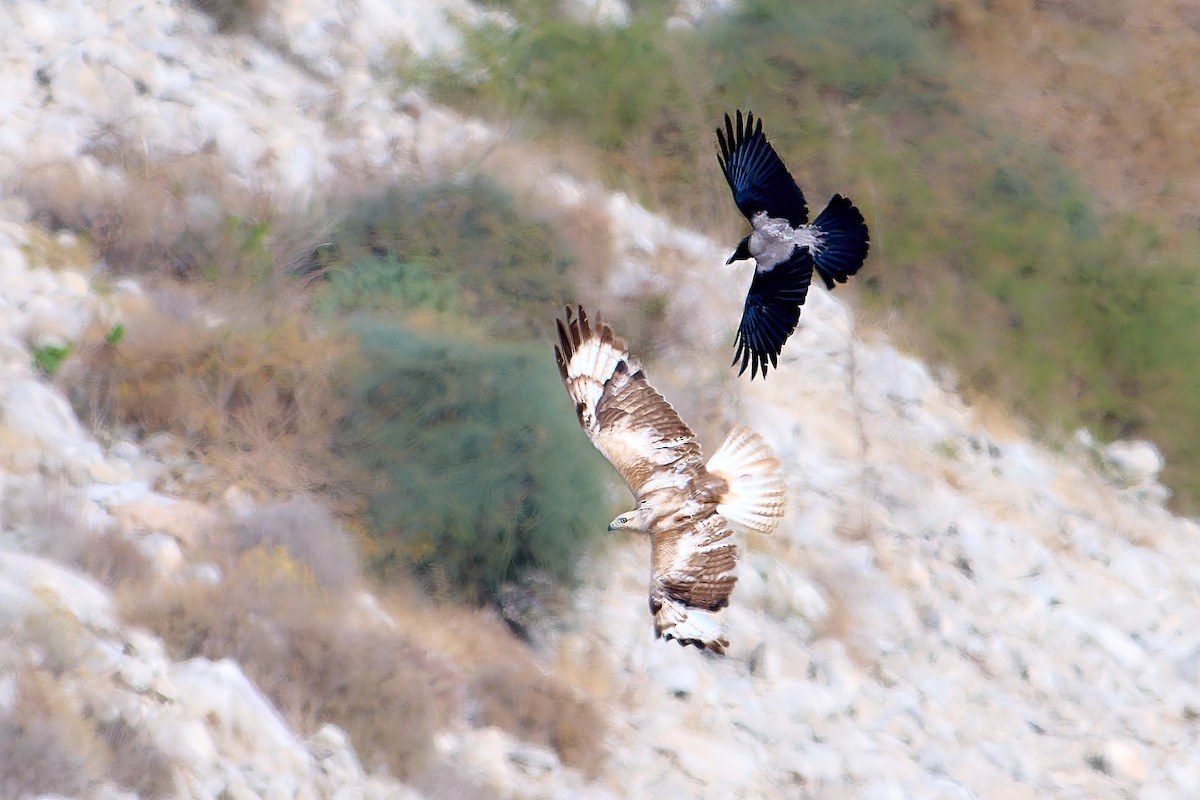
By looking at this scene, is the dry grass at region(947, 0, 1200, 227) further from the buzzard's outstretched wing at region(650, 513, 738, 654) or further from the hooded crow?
the buzzard's outstretched wing at region(650, 513, 738, 654)

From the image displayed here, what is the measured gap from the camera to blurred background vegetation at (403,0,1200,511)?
39.4 feet

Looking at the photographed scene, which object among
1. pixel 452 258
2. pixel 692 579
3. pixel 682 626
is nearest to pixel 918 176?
pixel 452 258

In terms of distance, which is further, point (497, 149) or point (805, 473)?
point (497, 149)

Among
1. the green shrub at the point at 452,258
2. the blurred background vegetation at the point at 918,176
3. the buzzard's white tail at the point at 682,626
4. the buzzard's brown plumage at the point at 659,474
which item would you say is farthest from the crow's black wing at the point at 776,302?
the blurred background vegetation at the point at 918,176

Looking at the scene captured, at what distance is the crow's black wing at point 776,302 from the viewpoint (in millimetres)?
5969

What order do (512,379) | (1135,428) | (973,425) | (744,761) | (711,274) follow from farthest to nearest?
1. (1135,428)
2. (973,425)
3. (711,274)
4. (512,379)
5. (744,761)

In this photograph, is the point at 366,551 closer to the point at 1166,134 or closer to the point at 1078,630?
the point at 1078,630

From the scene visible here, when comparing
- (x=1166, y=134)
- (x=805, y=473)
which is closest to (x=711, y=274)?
(x=805, y=473)

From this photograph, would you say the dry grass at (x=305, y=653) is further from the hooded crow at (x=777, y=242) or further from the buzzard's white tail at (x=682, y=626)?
the hooded crow at (x=777, y=242)

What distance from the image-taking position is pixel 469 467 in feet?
27.1

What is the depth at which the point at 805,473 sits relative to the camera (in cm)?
1023

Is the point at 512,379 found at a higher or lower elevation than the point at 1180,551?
lower

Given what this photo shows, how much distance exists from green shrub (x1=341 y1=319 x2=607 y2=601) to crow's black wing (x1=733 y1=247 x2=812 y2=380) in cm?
248

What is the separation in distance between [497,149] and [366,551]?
404 cm
